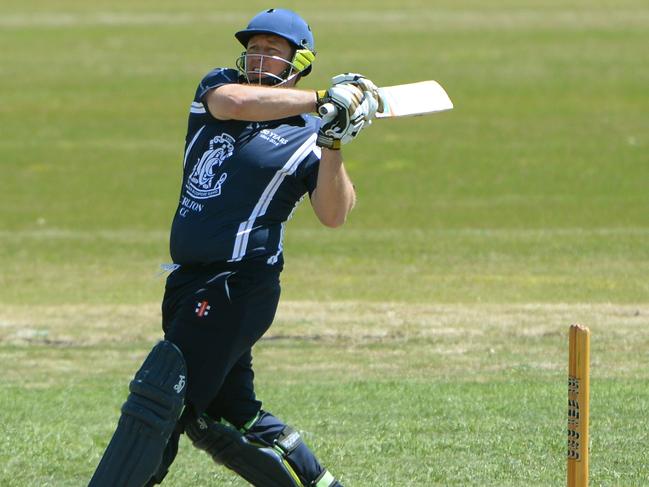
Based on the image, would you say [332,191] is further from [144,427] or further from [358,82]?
[144,427]

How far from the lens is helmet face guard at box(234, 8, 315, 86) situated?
18.4 ft

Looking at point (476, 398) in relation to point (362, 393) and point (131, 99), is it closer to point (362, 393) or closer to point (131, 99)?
point (362, 393)

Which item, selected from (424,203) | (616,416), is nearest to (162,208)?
(424,203)

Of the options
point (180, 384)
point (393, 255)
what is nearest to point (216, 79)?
point (180, 384)

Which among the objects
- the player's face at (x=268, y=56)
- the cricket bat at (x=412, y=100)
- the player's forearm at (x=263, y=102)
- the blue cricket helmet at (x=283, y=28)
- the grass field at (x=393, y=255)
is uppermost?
the blue cricket helmet at (x=283, y=28)

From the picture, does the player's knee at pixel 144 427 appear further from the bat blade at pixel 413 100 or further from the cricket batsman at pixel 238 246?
the bat blade at pixel 413 100

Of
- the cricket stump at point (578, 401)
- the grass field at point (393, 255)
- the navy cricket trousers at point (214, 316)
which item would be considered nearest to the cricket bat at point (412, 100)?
the navy cricket trousers at point (214, 316)

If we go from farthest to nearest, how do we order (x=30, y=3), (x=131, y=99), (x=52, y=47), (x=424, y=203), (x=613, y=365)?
(x=30, y=3) < (x=52, y=47) < (x=131, y=99) < (x=424, y=203) < (x=613, y=365)

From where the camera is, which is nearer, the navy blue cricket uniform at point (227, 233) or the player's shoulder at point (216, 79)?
the navy blue cricket uniform at point (227, 233)

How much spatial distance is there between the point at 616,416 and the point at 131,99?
19.7 meters

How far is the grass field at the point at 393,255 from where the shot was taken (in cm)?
739

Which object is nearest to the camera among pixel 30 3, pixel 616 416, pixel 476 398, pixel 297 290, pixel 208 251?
pixel 208 251

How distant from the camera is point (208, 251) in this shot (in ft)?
17.9

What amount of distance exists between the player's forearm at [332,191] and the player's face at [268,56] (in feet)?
1.51
